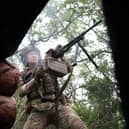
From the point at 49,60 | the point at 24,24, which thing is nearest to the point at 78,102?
the point at 49,60

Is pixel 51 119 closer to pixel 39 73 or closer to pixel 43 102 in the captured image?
pixel 43 102

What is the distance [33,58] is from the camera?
503 cm

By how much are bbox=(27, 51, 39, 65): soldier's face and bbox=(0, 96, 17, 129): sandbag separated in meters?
2.53

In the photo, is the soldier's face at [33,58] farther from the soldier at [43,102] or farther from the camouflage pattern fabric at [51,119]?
the camouflage pattern fabric at [51,119]

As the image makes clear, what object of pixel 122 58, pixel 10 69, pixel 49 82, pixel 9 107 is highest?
pixel 49 82

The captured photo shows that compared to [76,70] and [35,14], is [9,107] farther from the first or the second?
[76,70]

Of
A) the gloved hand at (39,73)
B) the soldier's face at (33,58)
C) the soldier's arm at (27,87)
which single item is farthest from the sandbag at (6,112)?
the soldier's face at (33,58)

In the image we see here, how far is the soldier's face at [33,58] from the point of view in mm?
4988

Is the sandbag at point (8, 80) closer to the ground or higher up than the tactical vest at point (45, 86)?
closer to the ground

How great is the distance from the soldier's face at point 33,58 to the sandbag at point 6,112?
2.53m

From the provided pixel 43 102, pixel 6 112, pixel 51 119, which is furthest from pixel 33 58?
pixel 6 112

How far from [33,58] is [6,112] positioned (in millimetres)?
2699

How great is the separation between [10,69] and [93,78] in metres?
4.49

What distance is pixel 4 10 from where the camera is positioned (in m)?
0.95
